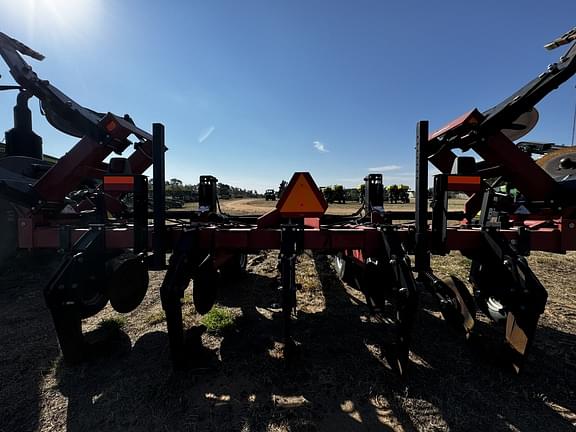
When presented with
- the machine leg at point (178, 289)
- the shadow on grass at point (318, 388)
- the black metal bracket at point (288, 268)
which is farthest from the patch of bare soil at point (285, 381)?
the black metal bracket at point (288, 268)

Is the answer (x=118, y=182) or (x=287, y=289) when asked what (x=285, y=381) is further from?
(x=118, y=182)

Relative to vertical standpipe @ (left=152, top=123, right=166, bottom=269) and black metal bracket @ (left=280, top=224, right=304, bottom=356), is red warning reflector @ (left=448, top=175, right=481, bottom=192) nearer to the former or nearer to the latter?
black metal bracket @ (left=280, top=224, right=304, bottom=356)

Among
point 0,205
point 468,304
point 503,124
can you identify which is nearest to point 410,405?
point 468,304

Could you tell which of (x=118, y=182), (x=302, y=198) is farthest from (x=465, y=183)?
(x=118, y=182)

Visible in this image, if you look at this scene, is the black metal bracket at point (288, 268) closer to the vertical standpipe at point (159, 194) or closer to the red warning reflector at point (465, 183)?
the vertical standpipe at point (159, 194)

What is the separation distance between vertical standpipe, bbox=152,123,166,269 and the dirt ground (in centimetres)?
106

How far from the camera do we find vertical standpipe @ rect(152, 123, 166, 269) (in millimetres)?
2389

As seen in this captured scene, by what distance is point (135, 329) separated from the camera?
3.34m

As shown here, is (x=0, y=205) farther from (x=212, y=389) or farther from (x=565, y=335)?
(x=565, y=335)

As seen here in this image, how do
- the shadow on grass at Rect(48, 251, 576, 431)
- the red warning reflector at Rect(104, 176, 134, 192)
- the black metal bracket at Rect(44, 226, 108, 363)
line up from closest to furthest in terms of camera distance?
the shadow on grass at Rect(48, 251, 576, 431), the black metal bracket at Rect(44, 226, 108, 363), the red warning reflector at Rect(104, 176, 134, 192)

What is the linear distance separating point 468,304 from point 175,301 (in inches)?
119

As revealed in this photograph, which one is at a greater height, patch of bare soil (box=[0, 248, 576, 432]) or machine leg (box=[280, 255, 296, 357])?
machine leg (box=[280, 255, 296, 357])

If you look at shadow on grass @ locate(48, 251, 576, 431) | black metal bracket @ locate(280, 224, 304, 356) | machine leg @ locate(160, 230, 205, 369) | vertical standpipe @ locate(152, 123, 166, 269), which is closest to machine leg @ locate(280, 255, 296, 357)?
black metal bracket @ locate(280, 224, 304, 356)

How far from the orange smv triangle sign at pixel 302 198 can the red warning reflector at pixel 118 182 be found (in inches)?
54.6
